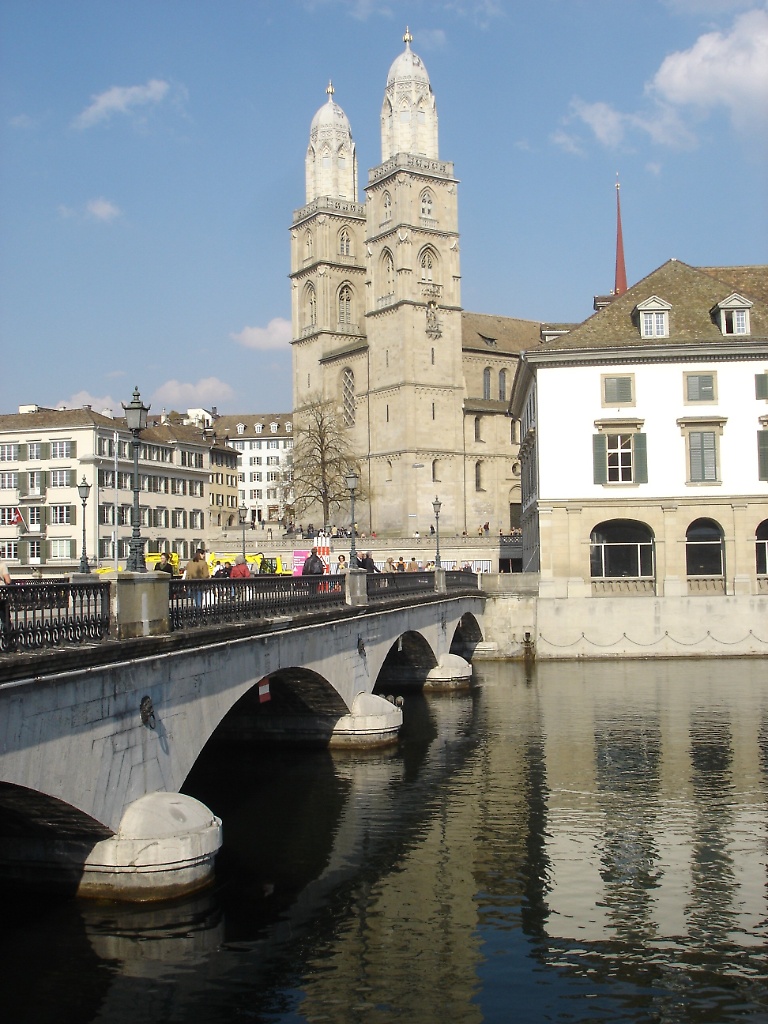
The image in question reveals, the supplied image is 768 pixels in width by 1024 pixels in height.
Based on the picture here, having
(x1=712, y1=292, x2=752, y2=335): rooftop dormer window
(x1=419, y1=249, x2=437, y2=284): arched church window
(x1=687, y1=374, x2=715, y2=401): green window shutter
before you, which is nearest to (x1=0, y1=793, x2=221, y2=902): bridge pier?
(x1=687, y1=374, x2=715, y2=401): green window shutter

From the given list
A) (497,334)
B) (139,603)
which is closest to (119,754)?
(139,603)

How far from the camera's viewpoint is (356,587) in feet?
93.9

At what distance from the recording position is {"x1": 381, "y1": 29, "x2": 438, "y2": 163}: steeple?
3834 inches

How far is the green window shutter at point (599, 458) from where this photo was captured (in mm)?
A: 48938

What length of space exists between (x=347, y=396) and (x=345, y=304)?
36.5 feet

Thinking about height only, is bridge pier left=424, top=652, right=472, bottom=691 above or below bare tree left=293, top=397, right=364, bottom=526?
below

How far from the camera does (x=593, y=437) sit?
161ft

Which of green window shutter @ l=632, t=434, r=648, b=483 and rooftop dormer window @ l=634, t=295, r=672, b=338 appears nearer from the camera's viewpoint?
green window shutter @ l=632, t=434, r=648, b=483

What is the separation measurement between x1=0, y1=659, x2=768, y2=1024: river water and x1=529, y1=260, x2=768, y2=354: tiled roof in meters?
25.1

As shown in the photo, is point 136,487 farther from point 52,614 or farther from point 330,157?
point 330,157

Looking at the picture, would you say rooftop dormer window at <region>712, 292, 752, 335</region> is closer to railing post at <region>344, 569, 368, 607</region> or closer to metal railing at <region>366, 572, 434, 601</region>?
metal railing at <region>366, 572, 434, 601</region>

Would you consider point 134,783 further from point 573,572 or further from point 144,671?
point 573,572

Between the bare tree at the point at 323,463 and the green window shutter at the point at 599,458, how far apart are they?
3887 centimetres

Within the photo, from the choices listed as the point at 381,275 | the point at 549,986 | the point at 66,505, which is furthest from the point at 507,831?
the point at 381,275
